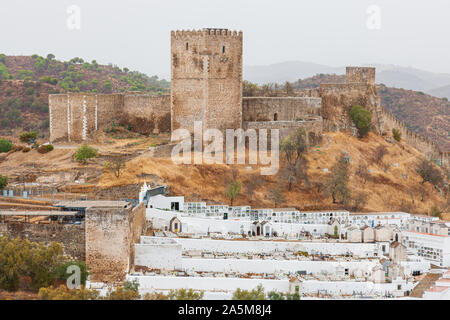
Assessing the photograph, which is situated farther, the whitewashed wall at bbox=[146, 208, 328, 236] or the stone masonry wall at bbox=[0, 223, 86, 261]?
the whitewashed wall at bbox=[146, 208, 328, 236]

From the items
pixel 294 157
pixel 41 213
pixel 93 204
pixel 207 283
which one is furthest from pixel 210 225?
pixel 294 157

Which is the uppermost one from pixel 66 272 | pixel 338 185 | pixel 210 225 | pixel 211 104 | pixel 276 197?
pixel 211 104

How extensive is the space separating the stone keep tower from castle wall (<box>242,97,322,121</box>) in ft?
6.69

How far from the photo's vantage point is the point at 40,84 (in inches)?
2039

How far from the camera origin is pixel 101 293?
18406 mm

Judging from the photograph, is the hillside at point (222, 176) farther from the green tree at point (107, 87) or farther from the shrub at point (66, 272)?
the green tree at point (107, 87)

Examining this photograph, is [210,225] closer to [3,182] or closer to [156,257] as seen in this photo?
[156,257]

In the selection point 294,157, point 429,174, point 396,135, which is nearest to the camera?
point 294,157

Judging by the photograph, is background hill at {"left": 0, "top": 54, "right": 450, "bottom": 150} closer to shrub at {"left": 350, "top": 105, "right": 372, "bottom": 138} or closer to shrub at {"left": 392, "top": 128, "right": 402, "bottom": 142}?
shrub at {"left": 350, "top": 105, "right": 372, "bottom": 138}

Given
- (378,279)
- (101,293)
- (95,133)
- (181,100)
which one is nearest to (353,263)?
(378,279)

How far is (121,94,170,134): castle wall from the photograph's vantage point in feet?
100

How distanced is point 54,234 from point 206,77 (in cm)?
944

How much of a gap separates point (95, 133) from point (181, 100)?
4.44m

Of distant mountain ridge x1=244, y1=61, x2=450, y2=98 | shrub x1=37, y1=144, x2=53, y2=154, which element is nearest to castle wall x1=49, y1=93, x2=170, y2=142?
shrub x1=37, y1=144, x2=53, y2=154
